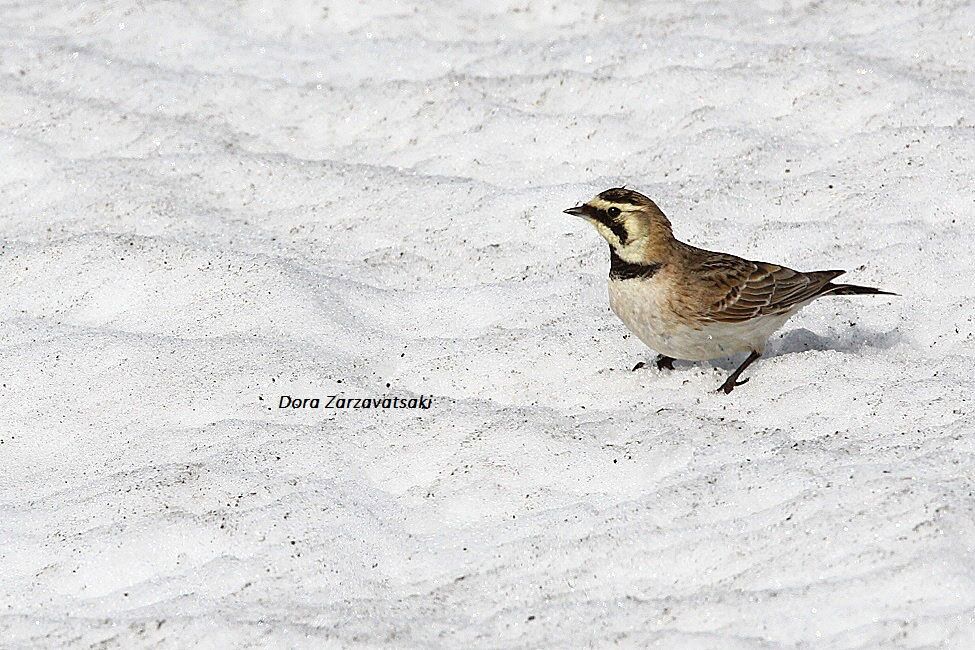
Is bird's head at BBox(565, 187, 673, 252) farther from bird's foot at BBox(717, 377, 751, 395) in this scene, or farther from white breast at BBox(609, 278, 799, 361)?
bird's foot at BBox(717, 377, 751, 395)

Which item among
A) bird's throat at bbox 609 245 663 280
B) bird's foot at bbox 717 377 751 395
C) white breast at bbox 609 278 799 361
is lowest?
bird's foot at bbox 717 377 751 395

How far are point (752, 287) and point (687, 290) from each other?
0.93 ft

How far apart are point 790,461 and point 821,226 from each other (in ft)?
7.57

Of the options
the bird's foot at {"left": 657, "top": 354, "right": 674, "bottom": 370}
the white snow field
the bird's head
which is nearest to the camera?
the white snow field

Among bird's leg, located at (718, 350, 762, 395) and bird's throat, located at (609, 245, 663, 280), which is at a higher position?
bird's throat, located at (609, 245, 663, 280)

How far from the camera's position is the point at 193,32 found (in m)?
9.20

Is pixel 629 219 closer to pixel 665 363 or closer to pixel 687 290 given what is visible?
pixel 687 290

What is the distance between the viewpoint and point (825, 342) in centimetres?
619

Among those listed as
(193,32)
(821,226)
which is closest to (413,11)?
(193,32)

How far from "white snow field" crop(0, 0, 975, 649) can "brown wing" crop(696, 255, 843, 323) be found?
0.29 m

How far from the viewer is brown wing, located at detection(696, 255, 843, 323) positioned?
5633 mm

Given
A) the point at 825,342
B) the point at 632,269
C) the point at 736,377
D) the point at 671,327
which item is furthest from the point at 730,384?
the point at 825,342

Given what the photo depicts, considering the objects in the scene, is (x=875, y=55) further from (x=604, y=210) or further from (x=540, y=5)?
(x=604, y=210)

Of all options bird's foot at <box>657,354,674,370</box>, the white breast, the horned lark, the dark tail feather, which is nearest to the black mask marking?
the horned lark
